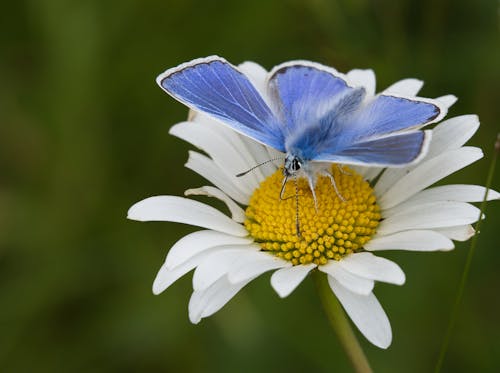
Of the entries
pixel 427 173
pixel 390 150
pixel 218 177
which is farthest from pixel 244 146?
pixel 390 150

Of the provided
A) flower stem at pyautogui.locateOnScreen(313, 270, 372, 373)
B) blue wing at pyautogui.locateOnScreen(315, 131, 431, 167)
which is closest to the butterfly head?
blue wing at pyautogui.locateOnScreen(315, 131, 431, 167)

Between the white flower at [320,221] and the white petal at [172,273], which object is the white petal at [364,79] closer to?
the white flower at [320,221]

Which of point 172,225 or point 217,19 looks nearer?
point 172,225

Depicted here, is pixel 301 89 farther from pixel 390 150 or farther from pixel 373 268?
pixel 373 268

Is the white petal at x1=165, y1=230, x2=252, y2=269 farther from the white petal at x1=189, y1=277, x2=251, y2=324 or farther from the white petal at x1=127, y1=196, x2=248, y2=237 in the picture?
the white petal at x1=189, y1=277, x2=251, y2=324

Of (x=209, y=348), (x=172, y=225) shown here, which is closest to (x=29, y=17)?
A: (x=172, y=225)

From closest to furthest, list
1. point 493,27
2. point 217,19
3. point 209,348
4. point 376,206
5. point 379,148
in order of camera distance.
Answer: point 379,148, point 376,206, point 209,348, point 493,27, point 217,19

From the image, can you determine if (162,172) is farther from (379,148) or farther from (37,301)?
(379,148)

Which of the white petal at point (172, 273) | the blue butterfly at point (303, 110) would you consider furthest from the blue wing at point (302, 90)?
the white petal at point (172, 273)
